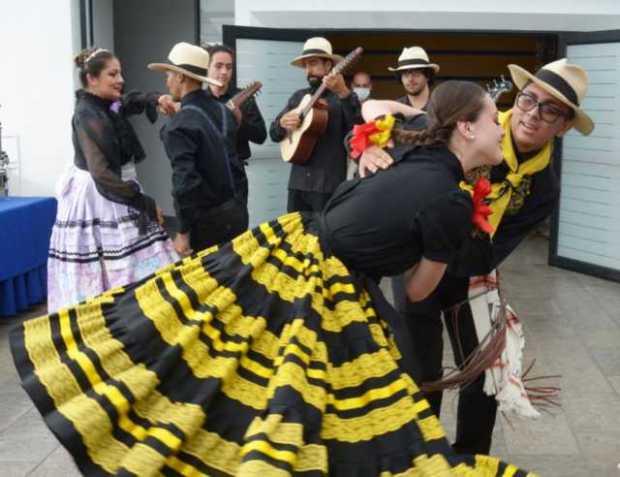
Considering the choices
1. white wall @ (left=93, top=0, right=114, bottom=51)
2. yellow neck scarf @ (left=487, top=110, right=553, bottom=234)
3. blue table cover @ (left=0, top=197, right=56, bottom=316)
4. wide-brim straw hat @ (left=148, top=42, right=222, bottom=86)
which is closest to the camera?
yellow neck scarf @ (left=487, top=110, right=553, bottom=234)

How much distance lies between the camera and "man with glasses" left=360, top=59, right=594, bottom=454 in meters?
3.15

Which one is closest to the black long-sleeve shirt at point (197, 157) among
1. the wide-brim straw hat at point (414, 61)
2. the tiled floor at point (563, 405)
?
the tiled floor at point (563, 405)

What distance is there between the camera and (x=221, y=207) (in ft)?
15.4

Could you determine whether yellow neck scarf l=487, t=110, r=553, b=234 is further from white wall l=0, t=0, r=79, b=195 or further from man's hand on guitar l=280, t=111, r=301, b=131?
white wall l=0, t=0, r=79, b=195

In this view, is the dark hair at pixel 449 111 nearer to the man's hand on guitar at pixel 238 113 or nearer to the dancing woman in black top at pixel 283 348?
the dancing woman in black top at pixel 283 348

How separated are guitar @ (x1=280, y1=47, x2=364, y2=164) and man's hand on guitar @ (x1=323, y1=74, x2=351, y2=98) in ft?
0.11

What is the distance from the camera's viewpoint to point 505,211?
3.33 meters

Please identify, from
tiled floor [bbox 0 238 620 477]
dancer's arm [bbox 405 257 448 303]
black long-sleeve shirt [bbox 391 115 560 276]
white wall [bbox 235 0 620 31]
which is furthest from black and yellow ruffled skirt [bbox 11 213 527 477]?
white wall [bbox 235 0 620 31]

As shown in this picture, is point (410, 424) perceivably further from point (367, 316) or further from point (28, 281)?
point (28, 281)

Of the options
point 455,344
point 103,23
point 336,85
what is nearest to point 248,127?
point 336,85

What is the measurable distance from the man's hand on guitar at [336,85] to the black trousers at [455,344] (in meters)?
2.88

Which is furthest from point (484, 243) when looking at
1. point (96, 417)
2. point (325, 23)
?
point (325, 23)

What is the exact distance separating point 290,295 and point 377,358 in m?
0.28

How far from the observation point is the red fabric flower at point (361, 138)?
9.18 ft
